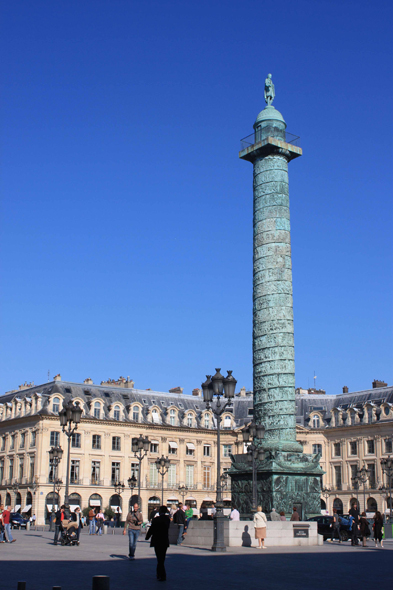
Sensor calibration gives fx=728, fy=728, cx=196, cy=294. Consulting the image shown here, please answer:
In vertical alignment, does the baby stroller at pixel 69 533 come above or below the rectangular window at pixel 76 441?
below

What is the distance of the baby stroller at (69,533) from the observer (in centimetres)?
1975

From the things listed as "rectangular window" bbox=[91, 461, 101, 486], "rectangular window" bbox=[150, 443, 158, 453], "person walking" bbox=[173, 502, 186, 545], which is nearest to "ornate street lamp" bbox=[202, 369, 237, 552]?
"person walking" bbox=[173, 502, 186, 545]

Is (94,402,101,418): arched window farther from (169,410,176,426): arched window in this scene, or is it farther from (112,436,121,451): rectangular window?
(169,410,176,426): arched window

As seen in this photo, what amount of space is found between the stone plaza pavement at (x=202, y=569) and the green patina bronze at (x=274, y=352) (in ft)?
23.4

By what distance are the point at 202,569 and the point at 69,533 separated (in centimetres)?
794

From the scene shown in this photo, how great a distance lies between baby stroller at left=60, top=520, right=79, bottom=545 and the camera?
1975 cm

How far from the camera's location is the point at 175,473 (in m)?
58.3

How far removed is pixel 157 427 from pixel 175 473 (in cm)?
400

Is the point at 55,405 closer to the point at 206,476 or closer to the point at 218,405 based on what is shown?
the point at 206,476

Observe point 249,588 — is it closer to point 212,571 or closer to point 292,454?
point 212,571

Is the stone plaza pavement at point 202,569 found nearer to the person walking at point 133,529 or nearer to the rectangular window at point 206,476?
the person walking at point 133,529

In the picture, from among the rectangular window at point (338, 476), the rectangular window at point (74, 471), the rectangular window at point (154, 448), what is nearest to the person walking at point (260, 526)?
the rectangular window at point (74, 471)

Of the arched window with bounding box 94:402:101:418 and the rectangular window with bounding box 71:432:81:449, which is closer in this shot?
the rectangular window with bounding box 71:432:81:449

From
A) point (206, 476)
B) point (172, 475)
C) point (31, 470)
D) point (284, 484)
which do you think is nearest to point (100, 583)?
point (284, 484)
